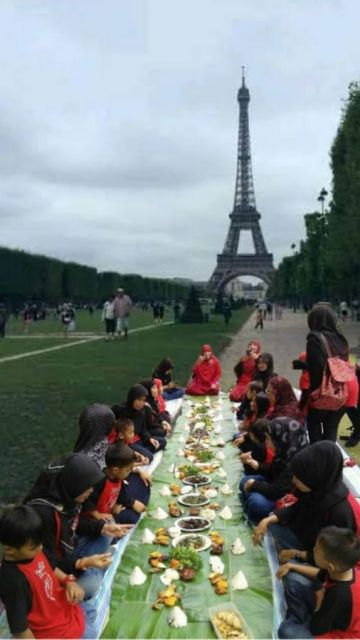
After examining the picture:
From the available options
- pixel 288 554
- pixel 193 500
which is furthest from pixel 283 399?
pixel 288 554

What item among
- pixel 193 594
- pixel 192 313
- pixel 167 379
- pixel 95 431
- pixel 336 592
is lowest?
pixel 193 594

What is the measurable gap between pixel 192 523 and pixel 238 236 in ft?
349

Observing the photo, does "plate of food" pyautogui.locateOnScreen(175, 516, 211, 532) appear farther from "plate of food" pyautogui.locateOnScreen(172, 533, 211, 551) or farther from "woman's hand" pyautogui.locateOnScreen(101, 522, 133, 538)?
"woman's hand" pyautogui.locateOnScreen(101, 522, 133, 538)

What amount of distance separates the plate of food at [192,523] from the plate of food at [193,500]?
0.36m

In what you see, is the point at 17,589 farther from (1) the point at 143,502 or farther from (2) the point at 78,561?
(1) the point at 143,502

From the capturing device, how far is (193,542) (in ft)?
15.2

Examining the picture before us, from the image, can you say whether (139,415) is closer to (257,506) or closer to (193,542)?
(257,506)

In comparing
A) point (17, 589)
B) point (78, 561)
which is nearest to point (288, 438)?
point (78, 561)

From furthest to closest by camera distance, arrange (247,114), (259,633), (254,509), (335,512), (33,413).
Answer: (247,114)
(33,413)
(254,509)
(335,512)
(259,633)

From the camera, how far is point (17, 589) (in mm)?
3055

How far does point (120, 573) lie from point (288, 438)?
1968 millimetres

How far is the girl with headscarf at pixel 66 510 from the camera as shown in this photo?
369 cm

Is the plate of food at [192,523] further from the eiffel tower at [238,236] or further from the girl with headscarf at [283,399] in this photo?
the eiffel tower at [238,236]

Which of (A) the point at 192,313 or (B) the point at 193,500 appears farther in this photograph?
(A) the point at 192,313
